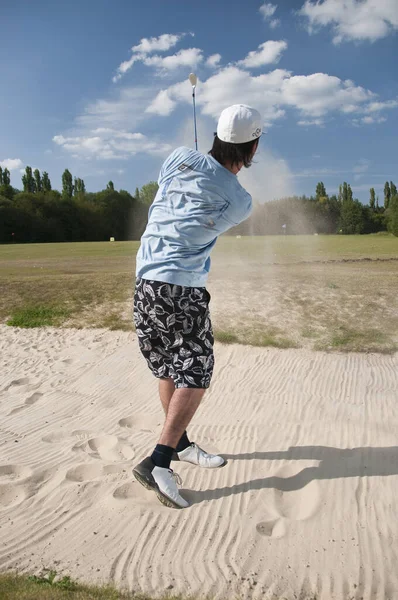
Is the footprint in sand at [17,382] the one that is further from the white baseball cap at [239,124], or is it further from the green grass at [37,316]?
the white baseball cap at [239,124]

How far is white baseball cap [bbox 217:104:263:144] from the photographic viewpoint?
2.99m

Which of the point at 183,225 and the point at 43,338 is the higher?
the point at 183,225

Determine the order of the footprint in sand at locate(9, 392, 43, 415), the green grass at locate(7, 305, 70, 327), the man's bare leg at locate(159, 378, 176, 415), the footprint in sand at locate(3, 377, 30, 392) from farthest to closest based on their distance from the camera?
the green grass at locate(7, 305, 70, 327)
the footprint in sand at locate(3, 377, 30, 392)
the footprint in sand at locate(9, 392, 43, 415)
the man's bare leg at locate(159, 378, 176, 415)

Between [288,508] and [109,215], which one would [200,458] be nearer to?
[288,508]

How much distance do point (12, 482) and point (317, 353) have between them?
400 centimetres

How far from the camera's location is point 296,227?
3981cm

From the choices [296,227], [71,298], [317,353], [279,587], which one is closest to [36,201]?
[296,227]

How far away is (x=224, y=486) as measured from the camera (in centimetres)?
349

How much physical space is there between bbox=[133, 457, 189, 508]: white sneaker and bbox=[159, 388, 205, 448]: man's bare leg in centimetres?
18

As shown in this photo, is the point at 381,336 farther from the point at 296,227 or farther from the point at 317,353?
the point at 296,227

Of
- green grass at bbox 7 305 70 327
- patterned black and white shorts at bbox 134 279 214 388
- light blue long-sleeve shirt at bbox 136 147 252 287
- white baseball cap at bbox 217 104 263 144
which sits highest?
white baseball cap at bbox 217 104 263 144

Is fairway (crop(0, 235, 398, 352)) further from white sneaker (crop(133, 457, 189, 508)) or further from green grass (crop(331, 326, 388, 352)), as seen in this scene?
white sneaker (crop(133, 457, 189, 508))

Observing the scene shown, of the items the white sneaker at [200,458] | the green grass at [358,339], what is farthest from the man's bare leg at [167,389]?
the green grass at [358,339]

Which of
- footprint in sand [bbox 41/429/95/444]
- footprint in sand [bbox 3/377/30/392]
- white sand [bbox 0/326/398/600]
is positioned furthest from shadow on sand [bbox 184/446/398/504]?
footprint in sand [bbox 3/377/30/392]
